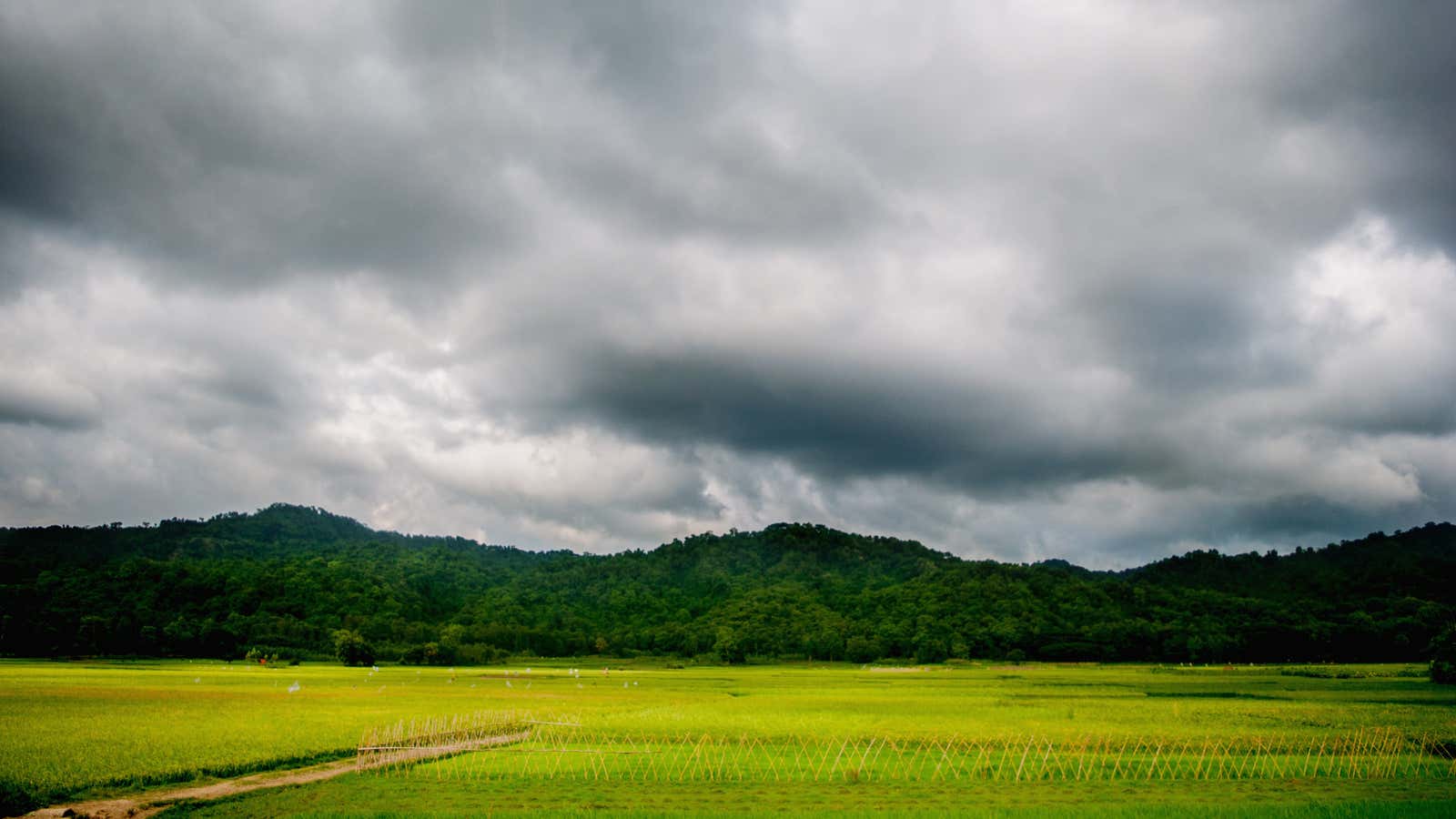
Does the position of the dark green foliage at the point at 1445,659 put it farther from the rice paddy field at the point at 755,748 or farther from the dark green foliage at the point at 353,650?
the dark green foliage at the point at 353,650

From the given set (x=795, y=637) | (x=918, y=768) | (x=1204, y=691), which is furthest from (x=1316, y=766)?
(x=795, y=637)

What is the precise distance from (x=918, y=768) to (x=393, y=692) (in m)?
54.5

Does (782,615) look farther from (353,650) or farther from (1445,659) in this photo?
(1445,659)

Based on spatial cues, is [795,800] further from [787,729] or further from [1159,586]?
[1159,586]

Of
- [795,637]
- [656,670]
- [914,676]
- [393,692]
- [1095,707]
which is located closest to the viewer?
[1095,707]

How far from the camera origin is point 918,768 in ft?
98.3

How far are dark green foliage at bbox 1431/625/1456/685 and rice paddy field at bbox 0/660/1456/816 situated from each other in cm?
376

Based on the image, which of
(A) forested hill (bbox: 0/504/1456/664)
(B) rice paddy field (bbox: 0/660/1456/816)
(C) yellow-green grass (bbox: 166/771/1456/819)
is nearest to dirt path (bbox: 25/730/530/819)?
(B) rice paddy field (bbox: 0/660/1456/816)

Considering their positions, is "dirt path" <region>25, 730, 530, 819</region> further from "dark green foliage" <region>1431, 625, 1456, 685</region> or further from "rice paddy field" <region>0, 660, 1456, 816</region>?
"dark green foliage" <region>1431, 625, 1456, 685</region>

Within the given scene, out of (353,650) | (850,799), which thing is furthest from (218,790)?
(353,650)

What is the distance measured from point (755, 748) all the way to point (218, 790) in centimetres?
2040

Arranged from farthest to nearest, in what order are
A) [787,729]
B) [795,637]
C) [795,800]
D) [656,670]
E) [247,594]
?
[795,637] < [247,594] < [656,670] < [787,729] < [795,800]

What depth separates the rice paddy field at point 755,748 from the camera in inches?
940

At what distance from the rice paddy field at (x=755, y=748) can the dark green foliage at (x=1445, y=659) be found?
148 inches
